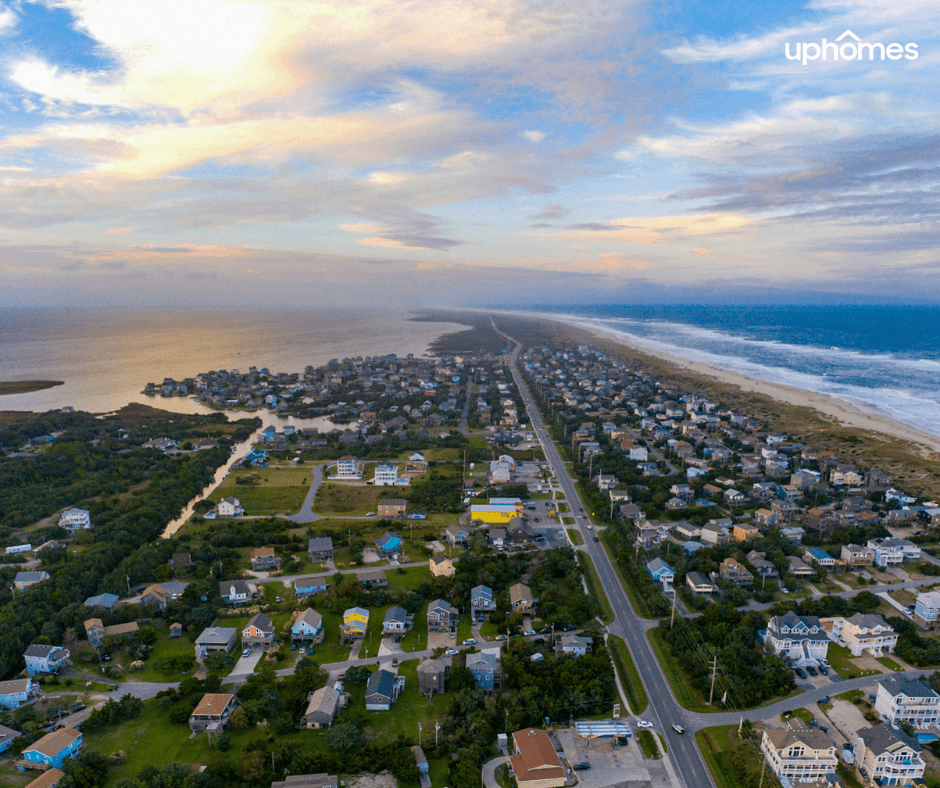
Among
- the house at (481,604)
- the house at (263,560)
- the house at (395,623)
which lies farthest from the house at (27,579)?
the house at (481,604)

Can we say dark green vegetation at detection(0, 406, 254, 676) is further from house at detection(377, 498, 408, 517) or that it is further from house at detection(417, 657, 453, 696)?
house at detection(417, 657, 453, 696)

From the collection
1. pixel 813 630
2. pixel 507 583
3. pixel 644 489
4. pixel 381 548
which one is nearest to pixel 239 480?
pixel 381 548

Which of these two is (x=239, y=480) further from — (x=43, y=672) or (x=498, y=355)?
(x=498, y=355)

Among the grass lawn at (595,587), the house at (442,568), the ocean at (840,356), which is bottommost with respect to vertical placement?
the grass lawn at (595,587)

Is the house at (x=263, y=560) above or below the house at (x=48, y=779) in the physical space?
above

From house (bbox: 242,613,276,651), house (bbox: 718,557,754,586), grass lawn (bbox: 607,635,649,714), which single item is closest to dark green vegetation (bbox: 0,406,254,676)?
house (bbox: 242,613,276,651)

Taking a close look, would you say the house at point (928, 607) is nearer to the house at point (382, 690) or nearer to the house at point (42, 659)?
the house at point (382, 690)

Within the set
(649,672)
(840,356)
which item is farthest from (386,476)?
(840,356)
